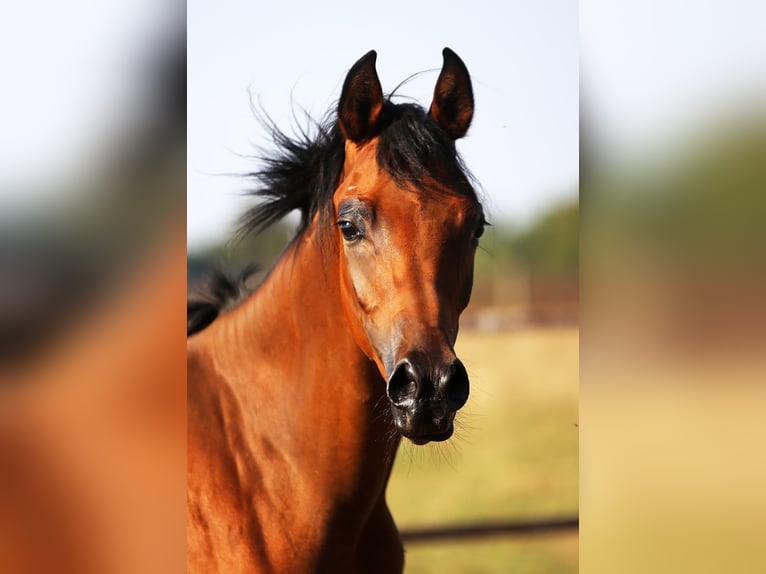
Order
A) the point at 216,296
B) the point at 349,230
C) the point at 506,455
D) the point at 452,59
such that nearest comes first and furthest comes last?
the point at 349,230 → the point at 452,59 → the point at 216,296 → the point at 506,455

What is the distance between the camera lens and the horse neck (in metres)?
1.40

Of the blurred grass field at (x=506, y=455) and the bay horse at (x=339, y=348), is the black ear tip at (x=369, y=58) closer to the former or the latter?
the bay horse at (x=339, y=348)

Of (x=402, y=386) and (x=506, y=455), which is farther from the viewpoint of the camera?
(x=506, y=455)

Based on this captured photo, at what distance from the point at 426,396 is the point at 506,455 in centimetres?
673

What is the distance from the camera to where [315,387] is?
4.65ft

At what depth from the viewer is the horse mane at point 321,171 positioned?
1382mm

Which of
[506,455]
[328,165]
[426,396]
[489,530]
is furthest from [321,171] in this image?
[506,455]

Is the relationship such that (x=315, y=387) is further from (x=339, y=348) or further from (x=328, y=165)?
(x=328, y=165)

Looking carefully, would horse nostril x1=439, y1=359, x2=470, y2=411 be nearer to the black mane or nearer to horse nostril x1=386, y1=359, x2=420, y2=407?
horse nostril x1=386, y1=359, x2=420, y2=407

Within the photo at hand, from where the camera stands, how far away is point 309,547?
54.6 inches

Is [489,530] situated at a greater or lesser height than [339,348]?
lesser

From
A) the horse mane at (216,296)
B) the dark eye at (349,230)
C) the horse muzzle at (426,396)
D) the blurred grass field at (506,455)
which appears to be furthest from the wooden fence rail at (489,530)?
the blurred grass field at (506,455)

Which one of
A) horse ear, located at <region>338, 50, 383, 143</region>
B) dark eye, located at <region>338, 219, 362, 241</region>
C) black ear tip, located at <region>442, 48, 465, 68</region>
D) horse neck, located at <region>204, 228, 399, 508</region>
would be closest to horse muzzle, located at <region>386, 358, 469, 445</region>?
horse neck, located at <region>204, 228, 399, 508</region>

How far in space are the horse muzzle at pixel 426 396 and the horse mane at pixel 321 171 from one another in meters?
0.37
